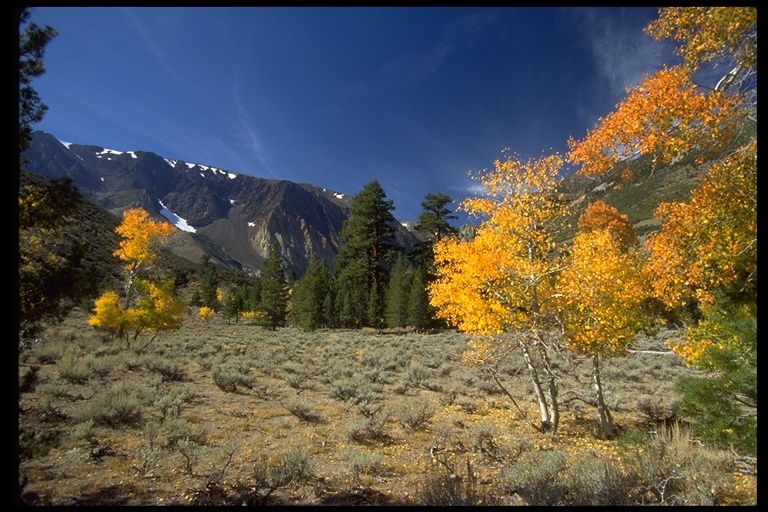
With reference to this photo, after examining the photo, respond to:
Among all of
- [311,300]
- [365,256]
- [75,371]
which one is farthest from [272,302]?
[75,371]

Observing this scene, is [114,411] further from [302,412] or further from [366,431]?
[366,431]

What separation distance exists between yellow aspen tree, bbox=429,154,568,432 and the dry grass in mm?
2209

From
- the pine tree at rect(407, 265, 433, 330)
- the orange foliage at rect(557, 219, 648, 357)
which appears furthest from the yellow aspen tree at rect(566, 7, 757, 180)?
the pine tree at rect(407, 265, 433, 330)

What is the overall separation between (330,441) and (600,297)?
22.5 feet

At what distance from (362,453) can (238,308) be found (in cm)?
5235

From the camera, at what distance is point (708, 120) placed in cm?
419

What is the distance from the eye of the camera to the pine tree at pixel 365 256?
37.7 metres

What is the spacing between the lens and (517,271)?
790 cm

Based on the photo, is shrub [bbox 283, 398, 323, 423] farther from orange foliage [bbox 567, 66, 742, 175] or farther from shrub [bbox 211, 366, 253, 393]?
orange foliage [bbox 567, 66, 742, 175]

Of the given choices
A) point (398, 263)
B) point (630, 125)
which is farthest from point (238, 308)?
point (630, 125)

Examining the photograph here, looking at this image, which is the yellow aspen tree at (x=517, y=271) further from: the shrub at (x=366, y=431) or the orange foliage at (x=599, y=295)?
the shrub at (x=366, y=431)

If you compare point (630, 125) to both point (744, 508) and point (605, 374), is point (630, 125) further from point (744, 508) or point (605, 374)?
point (605, 374)

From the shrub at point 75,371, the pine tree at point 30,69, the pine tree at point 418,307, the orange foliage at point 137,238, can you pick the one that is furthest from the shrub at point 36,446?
the pine tree at point 418,307

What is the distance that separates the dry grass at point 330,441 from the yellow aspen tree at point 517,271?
7.25ft
